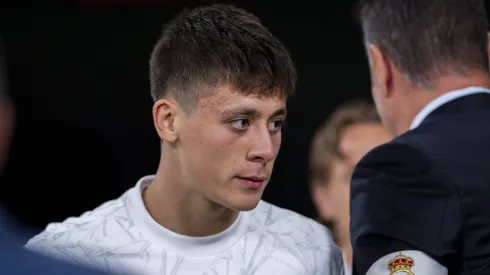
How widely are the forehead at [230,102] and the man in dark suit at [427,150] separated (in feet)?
0.83

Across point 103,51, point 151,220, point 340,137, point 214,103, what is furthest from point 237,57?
point 103,51

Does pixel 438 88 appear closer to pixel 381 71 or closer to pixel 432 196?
pixel 381 71

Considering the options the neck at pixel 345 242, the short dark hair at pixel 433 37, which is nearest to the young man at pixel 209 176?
the short dark hair at pixel 433 37

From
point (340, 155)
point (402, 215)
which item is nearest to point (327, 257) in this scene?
point (402, 215)

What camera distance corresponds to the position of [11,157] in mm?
3166

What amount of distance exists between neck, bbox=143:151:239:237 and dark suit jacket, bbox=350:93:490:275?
297mm

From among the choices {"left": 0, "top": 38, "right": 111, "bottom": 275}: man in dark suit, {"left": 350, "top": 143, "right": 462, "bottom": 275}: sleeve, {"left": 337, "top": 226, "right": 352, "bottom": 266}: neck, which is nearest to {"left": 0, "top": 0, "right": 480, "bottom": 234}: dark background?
{"left": 337, "top": 226, "right": 352, "bottom": 266}: neck

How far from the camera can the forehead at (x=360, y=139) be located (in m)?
2.98

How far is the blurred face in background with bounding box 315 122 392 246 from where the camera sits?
293 cm

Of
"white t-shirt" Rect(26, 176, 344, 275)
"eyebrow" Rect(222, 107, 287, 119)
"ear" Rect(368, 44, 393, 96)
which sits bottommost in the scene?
"white t-shirt" Rect(26, 176, 344, 275)

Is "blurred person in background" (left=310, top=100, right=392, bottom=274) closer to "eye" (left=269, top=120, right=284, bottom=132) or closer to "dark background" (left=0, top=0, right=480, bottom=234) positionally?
"dark background" (left=0, top=0, right=480, bottom=234)

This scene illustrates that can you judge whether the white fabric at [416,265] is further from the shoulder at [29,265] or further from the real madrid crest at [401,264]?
the shoulder at [29,265]

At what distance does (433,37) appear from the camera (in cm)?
193

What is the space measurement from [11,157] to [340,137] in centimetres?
121
